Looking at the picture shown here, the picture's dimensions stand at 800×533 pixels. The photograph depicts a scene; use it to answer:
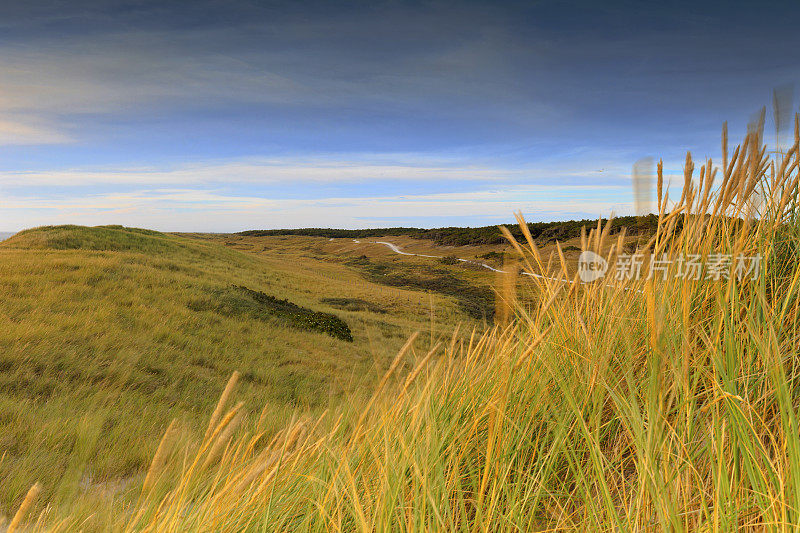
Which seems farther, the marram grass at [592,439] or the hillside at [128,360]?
the hillside at [128,360]

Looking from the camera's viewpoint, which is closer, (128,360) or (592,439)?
(592,439)

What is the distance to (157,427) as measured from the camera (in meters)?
5.70

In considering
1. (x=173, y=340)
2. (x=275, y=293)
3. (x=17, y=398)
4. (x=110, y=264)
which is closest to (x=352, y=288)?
(x=275, y=293)

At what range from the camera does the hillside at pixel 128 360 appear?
453cm

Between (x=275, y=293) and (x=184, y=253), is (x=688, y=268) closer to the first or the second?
(x=275, y=293)

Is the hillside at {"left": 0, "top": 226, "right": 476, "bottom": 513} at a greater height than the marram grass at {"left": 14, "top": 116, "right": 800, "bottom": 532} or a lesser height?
lesser

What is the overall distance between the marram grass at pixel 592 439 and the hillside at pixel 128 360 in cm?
42

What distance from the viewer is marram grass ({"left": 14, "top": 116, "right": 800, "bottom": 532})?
4.51 feet

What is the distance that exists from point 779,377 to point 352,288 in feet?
95.4

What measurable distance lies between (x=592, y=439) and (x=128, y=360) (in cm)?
857

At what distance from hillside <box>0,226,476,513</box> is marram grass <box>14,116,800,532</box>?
0.42m

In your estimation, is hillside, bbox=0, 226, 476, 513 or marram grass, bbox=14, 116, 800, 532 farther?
hillside, bbox=0, 226, 476, 513

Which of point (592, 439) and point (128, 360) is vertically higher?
point (592, 439)

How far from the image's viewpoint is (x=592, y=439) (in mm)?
1527
